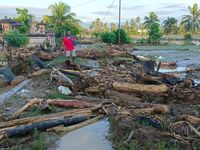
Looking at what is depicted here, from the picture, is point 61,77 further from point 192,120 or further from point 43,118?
point 192,120

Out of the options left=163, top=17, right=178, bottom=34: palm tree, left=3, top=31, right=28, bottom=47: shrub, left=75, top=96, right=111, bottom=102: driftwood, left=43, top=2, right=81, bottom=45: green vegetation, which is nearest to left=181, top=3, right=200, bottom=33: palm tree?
left=163, top=17, right=178, bottom=34: palm tree

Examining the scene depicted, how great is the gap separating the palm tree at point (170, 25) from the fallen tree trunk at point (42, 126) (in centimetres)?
6892

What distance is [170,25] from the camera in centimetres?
7375

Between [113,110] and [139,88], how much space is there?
2.12 meters

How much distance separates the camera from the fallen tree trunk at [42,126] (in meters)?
6.32

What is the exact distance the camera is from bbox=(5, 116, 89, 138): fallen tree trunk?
6.32 meters

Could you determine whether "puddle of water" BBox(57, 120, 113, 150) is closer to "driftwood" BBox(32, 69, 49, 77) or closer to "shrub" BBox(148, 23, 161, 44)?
"driftwood" BBox(32, 69, 49, 77)

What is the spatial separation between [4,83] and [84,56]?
9.34m

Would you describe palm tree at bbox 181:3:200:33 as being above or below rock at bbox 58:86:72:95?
above

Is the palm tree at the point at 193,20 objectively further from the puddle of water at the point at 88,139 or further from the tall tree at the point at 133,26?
the puddle of water at the point at 88,139

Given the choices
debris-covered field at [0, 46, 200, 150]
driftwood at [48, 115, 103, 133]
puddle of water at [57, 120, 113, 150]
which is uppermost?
debris-covered field at [0, 46, 200, 150]

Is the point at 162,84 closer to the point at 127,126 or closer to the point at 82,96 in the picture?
the point at 82,96

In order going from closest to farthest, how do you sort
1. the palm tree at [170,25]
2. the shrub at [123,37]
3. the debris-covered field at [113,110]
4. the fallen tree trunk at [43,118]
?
1. the debris-covered field at [113,110]
2. the fallen tree trunk at [43,118]
3. the shrub at [123,37]
4. the palm tree at [170,25]

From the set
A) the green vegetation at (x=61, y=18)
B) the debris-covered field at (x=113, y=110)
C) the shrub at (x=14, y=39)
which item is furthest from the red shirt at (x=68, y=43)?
the green vegetation at (x=61, y=18)
